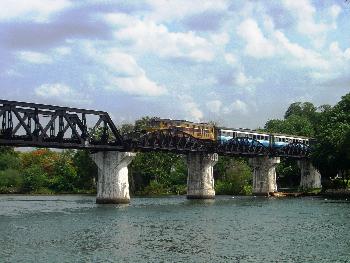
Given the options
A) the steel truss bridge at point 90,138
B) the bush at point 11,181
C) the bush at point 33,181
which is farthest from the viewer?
the bush at point 33,181

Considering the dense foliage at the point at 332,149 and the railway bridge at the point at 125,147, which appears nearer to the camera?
the railway bridge at the point at 125,147

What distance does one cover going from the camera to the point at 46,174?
194000 mm

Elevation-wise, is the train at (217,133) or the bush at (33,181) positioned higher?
the train at (217,133)

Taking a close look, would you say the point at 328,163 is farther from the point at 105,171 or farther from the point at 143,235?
the point at 143,235

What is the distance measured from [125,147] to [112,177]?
18.4 ft

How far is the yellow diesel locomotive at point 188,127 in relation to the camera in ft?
373

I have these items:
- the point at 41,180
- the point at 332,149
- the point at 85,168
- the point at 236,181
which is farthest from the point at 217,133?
the point at 41,180

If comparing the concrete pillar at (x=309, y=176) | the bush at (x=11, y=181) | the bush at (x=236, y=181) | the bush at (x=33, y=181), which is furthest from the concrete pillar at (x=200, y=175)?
the bush at (x=11, y=181)

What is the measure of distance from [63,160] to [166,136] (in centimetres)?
9322

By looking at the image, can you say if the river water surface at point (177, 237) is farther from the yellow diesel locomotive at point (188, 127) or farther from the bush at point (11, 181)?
the bush at point (11, 181)

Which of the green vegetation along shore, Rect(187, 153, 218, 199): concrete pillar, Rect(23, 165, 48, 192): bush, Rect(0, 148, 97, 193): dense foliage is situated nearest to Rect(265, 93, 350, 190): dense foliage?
the green vegetation along shore

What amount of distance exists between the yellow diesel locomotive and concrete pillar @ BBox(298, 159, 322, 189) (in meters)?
34.3

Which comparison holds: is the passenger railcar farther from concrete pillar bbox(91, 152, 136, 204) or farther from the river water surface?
the river water surface

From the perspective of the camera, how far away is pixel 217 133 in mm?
126812
